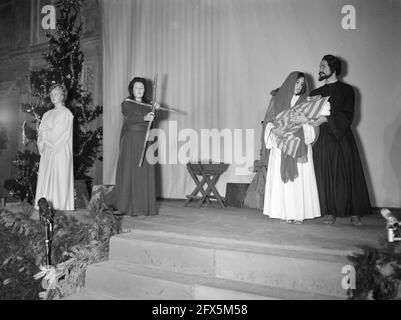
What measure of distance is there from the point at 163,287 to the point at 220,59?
14.9 ft

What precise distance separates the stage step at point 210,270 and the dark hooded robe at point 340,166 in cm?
135

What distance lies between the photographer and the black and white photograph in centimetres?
298

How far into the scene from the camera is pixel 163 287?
118 inches

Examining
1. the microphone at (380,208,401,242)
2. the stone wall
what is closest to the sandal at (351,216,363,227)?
the microphone at (380,208,401,242)

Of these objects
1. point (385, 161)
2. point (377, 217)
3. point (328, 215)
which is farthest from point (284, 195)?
point (385, 161)

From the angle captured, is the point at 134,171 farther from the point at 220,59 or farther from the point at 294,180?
the point at 220,59

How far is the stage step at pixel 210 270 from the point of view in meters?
2.77

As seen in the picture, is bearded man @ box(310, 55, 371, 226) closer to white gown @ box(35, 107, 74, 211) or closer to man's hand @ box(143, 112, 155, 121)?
man's hand @ box(143, 112, 155, 121)

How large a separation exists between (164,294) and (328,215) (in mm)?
2537

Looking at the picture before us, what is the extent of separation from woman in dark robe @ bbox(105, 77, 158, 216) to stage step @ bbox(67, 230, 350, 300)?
3.48 feet

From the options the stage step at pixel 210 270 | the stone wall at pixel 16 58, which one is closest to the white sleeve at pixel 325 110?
the stage step at pixel 210 270

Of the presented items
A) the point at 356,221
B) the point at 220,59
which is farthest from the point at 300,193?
the point at 220,59

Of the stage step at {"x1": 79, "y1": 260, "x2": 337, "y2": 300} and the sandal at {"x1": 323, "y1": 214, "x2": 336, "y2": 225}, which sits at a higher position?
the sandal at {"x1": 323, "y1": 214, "x2": 336, "y2": 225}

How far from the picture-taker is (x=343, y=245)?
120 inches
